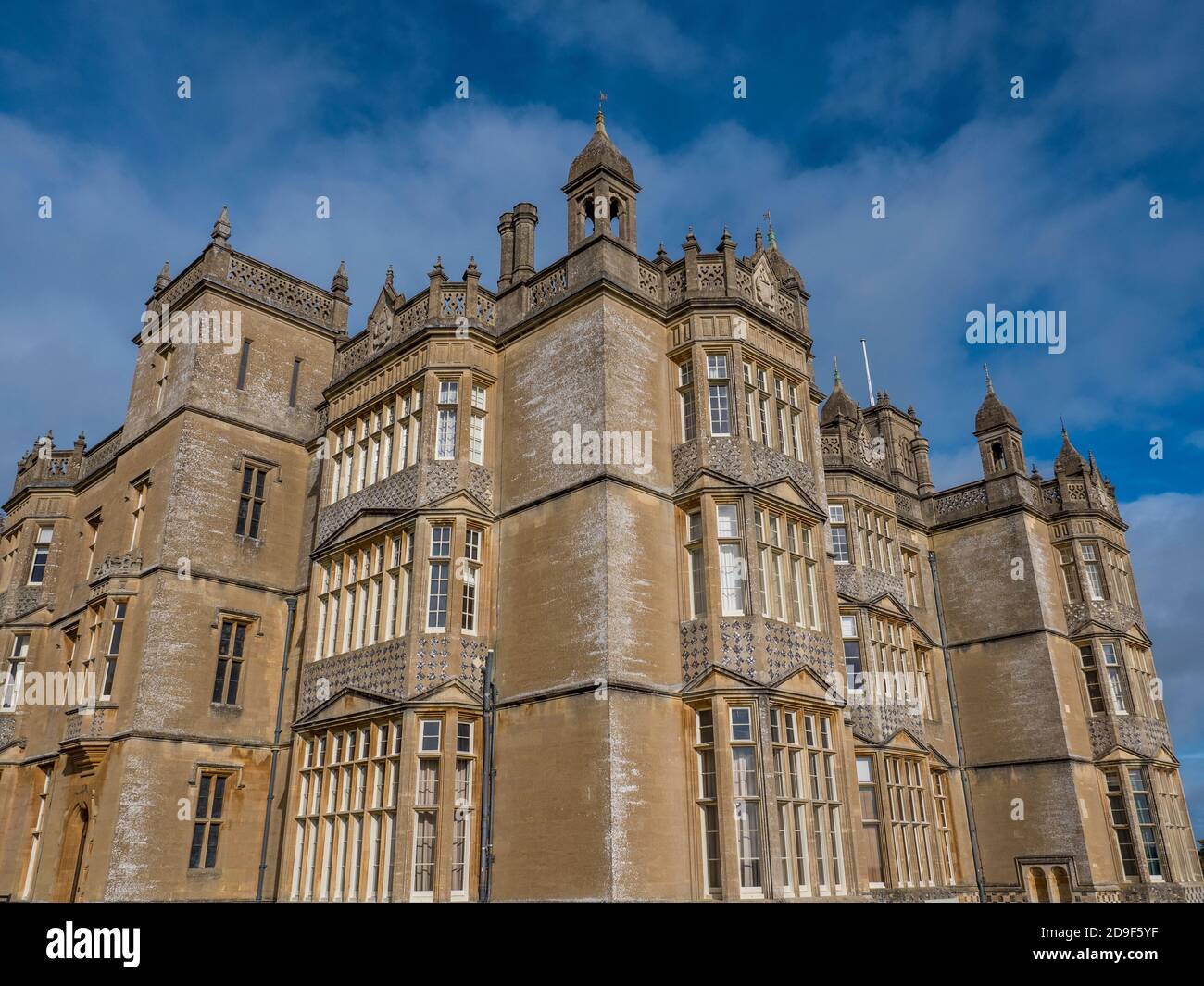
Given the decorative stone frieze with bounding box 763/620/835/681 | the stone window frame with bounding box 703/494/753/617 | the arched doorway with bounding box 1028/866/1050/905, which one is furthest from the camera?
the arched doorway with bounding box 1028/866/1050/905

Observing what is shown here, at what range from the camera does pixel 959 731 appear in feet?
90.5

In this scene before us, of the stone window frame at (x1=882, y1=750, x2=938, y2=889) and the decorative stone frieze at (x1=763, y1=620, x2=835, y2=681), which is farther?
the stone window frame at (x1=882, y1=750, x2=938, y2=889)

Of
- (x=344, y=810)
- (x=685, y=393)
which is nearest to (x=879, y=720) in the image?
(x=685, y=393)

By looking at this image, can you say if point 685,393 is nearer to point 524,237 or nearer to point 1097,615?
point 524,237

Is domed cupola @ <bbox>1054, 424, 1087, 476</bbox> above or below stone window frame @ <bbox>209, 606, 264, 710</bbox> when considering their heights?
above

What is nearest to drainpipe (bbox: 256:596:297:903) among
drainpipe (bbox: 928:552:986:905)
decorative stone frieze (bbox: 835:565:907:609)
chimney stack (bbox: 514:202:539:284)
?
chimney stack (bbox: 514:202:539:284)

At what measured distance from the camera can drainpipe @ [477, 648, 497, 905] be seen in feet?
51.2

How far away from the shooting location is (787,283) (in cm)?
2094

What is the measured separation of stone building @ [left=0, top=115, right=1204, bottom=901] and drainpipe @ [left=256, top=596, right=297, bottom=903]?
12cm

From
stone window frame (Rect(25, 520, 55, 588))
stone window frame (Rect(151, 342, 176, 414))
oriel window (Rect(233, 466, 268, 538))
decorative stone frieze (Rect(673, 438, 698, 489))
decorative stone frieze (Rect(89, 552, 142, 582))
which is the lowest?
decorative stone frieze (Rect(89, 552, 142, 582))

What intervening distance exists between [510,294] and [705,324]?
4555 millimetres

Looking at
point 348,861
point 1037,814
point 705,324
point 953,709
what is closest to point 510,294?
point 705,324

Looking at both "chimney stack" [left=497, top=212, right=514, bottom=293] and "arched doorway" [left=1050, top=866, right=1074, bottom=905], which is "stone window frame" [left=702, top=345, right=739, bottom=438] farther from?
"arched doorway" [left=1050, top=866, right=1074, bottom=905]

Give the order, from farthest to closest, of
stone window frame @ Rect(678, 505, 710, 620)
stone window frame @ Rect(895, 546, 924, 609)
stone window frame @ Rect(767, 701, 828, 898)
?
stone window frame @ Rect(895, 546, 924, 609) → stone window frame @ Rect(678, 505, 710, 620) → stone window frame @ Rect(767, 701, 828, 898)
